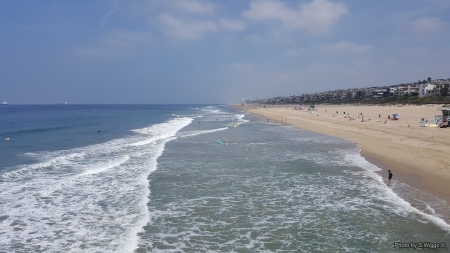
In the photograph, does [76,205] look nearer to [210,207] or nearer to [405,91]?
[210,207]

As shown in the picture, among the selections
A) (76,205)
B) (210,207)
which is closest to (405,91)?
(210,207)

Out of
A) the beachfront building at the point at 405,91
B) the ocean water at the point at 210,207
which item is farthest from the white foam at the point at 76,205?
the beachfront building at the point at 405,91

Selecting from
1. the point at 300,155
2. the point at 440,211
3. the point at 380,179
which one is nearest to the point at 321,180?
the point at 380,179

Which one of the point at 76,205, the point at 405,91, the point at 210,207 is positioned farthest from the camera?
the point at 405,91

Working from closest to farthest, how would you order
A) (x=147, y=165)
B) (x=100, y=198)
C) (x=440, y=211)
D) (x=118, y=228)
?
(x=118, y=228) < (x=440, y=211) < (x=100, y=198) < (x=147, y=165)

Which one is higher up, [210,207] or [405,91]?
[405,91]

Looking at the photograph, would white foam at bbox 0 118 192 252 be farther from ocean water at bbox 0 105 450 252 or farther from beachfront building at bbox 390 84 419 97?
beachfront building at bbox 390 84 419 97

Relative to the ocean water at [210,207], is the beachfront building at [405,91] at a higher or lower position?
higher

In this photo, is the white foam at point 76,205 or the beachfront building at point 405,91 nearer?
the white foam at point 76,205

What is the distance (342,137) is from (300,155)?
1070 cm

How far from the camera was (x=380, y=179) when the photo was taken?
12836 millimetres

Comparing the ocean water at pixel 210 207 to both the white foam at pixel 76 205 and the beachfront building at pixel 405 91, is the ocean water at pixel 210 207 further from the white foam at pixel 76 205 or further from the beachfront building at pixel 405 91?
the beachfront building at pixel 405 91

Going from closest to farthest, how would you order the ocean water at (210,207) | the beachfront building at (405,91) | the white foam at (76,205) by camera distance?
the ocean water at (210,207), the white foam at (76,205), the beachfront building at (405,91)

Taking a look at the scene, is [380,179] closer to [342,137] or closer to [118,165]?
[118,165]
